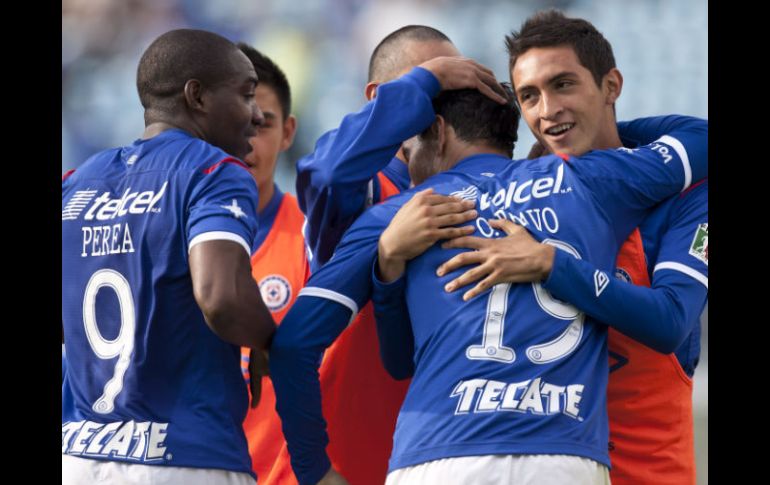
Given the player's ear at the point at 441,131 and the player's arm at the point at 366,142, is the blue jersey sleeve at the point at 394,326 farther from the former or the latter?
the player's ear at the point at 441,131

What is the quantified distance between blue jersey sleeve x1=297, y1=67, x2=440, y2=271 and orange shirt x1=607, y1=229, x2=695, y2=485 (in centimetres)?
88

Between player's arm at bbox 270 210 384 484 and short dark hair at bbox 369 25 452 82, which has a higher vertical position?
short dark hair at bbox 369 25 452 82

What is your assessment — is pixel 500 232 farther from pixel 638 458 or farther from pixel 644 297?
pixel 638 458

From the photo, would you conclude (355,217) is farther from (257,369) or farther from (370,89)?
(370,89)

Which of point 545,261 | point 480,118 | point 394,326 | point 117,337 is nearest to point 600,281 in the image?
point 545,261

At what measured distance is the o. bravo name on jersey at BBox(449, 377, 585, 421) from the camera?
3.15m

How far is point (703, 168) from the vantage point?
373 centimetres

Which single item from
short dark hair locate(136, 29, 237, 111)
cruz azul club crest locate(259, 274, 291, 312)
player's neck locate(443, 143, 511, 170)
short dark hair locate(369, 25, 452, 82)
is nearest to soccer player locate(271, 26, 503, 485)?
player's neck locate(443, 143, 511, 170)

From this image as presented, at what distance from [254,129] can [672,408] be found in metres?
1.82

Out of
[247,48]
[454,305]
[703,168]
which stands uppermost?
[247,48]

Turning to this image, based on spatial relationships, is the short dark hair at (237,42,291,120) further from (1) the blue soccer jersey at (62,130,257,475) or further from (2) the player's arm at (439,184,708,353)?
(2) the player's arm at (439,184,708,353)

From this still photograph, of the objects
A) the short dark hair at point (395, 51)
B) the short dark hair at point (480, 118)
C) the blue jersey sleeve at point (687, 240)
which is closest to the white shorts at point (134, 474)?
the short dark hair at point (480, 118)

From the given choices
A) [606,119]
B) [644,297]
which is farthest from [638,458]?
[606,119]

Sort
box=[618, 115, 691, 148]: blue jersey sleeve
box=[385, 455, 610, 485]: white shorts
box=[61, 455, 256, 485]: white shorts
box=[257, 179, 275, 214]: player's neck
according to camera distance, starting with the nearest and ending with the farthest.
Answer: box=[385, 455, 610, 485]: white shorts
box=[61, 455, 256, 485]: white shorts
box=[618, 115, 691, 148]: blue jersey sleeve
box=[257, 179, 275, 214]: player's neck
